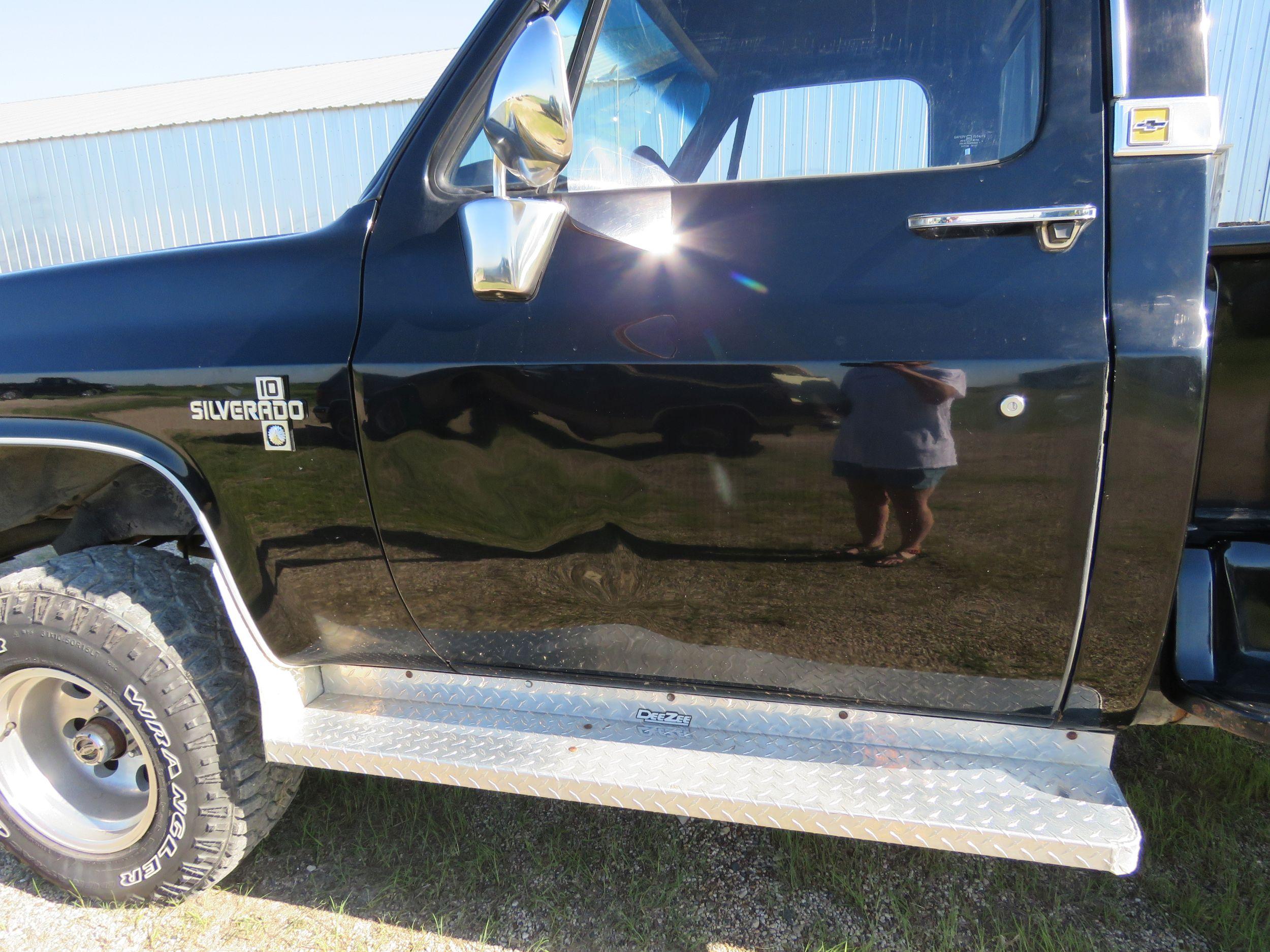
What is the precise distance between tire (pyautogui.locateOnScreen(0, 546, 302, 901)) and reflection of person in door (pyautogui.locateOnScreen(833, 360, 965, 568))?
1533 millimetres

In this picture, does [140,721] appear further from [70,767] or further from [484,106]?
[484,106]

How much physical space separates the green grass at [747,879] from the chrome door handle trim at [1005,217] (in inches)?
62.6

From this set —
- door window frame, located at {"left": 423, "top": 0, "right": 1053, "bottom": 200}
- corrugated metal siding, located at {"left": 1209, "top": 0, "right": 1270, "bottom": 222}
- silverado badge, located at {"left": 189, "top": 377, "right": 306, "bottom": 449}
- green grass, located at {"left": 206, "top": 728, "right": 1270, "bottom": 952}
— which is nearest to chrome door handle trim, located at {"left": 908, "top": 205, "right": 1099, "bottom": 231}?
door window frame, located at {"left": 423, "top": 0, "right": 1053, "bottom": 200}

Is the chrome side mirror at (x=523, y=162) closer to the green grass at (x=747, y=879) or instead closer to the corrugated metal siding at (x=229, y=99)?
the green grass at (x=747, y=879)

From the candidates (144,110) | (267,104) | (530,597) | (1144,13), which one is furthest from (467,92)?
(144,110)

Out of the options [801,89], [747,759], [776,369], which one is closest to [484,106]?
[801,89]

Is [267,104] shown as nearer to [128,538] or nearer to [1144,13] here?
[128,538]

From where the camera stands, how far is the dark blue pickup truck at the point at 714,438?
123 cm

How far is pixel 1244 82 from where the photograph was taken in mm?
5973

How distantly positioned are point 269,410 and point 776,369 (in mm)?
1033

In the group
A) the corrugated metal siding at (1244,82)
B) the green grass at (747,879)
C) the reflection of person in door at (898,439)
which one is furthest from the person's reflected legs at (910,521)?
the corrugated metal siding at (1244,82)

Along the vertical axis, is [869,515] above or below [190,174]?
below

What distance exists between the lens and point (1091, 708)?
1379 mm

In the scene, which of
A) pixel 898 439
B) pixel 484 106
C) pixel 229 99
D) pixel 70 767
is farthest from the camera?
pixel 229 99
